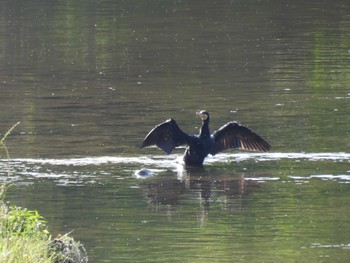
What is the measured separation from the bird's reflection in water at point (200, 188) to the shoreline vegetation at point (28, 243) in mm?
3851

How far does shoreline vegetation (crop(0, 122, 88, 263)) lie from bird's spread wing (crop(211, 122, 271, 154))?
7.56m

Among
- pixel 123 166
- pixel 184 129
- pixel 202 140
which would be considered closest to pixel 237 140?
pixel 202 140

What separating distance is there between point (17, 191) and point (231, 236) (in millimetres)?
3759

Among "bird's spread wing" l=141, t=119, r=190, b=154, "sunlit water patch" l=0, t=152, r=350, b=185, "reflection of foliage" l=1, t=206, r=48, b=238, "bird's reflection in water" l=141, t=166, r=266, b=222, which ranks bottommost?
"bird's reflection in water" l=141, t=166, r=266, b=222

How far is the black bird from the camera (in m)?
18.9

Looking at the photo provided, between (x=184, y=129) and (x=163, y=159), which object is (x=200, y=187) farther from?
(x=184, y=129)

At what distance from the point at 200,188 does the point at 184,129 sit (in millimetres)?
4505

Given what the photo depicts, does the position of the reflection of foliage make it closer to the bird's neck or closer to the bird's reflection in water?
the bird's reflection in water

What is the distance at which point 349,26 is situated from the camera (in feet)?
136

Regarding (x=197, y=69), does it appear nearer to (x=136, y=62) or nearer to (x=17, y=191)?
(x=136, y=62)

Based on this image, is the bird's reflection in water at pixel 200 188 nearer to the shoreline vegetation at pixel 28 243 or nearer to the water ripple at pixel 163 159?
the water ripple at pixel 163 159

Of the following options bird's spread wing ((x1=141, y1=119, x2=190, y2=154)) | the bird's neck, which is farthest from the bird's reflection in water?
the bird's neck

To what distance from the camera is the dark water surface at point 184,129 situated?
14.1 m

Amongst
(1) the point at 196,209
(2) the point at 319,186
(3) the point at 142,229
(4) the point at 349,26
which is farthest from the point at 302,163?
(4) the point at 349,26
